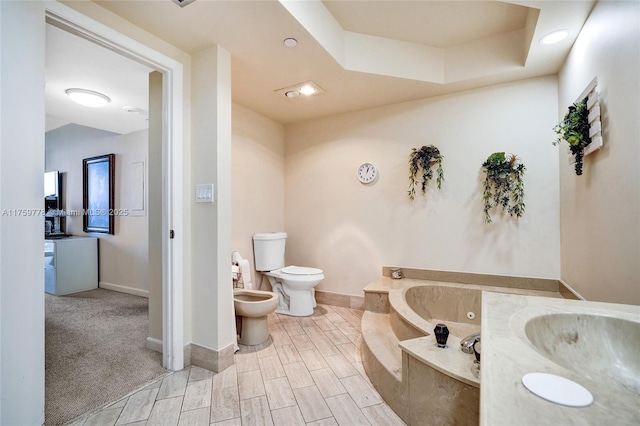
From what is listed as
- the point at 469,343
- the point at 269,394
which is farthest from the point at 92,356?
the point at 469,343

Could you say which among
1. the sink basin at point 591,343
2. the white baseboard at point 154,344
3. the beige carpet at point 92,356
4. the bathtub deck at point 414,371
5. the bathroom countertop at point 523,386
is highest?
the bathroom countertop at point 523,386

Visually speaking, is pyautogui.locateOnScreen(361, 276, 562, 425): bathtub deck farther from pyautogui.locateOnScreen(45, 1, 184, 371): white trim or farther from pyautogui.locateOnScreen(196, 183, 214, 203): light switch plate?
pyautogui.locateOnScreen(196, 183, 214, 203): light switch plate

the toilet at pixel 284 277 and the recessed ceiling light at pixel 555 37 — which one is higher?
the recessed ceiling light at pixel 555 37

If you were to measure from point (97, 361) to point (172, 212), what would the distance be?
124 cm

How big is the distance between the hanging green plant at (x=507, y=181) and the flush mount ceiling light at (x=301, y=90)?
1.67 meters

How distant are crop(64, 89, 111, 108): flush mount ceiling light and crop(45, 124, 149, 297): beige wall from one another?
2.93 ft

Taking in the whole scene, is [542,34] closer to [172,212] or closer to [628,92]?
[628,92]

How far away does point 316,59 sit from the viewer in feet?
7.26

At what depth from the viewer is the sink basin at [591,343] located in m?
0.88

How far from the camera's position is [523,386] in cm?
60

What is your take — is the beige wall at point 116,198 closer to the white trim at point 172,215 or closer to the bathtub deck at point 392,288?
the white trim at point 172,215

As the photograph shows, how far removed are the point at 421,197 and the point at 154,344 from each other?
2.67 metres

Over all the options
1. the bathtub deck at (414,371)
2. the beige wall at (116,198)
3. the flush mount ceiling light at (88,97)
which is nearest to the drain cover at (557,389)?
the bathtub deck at (414,371)

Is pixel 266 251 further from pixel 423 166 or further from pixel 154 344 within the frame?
pixel 423 166
